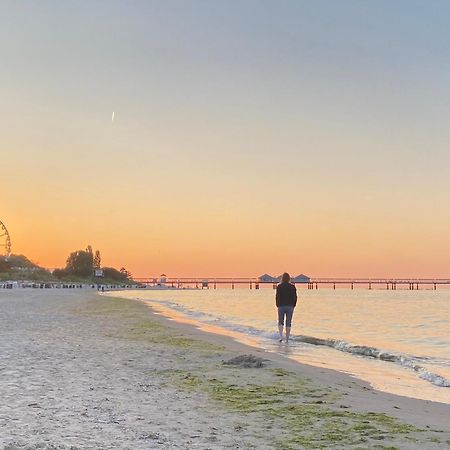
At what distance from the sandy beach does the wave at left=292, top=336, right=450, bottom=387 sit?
243 centimetres

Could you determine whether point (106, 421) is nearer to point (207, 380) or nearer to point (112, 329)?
point (207, 380)

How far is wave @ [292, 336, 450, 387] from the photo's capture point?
13.5 m

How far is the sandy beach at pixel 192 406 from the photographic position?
255 inches

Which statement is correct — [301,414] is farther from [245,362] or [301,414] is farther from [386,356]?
[386,356]

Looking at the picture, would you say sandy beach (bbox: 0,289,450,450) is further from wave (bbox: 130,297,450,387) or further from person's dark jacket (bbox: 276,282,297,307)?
person's dark jacket (bbox: 276,282,297,307)

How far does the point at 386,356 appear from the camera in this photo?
17.7 meters

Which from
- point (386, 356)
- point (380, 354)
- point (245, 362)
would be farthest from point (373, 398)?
point (380, 354)

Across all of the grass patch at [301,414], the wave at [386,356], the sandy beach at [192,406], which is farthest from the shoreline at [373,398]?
the wave at [386,356]

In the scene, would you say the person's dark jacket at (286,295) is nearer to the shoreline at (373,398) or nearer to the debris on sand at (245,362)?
the shoreline at (373,398)

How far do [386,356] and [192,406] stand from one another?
36.2ft

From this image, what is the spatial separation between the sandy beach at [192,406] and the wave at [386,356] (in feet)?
7.98

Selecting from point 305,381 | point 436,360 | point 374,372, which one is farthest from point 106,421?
point 436,360

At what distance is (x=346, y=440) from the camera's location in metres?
6.57

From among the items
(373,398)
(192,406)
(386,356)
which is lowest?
(386,356)
